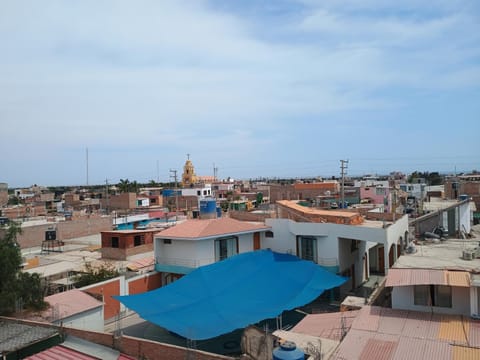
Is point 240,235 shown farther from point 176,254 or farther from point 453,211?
point 453,211

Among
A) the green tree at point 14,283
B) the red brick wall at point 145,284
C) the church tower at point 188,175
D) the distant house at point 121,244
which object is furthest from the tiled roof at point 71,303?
the church tower at point 188,175

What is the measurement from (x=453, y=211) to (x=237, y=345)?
20.2 m

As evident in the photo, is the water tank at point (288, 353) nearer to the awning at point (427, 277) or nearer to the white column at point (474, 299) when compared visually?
the awning at point (427, 277)

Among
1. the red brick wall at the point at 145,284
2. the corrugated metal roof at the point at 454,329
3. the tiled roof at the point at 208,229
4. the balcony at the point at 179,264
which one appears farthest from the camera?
the tiled roof at the point at 208,229

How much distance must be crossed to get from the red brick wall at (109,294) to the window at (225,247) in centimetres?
578

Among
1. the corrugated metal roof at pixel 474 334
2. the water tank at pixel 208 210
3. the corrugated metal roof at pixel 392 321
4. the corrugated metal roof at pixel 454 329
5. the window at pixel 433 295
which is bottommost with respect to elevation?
the corrugated metal roof at pixel 392 321

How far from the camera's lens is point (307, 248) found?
77.6ft

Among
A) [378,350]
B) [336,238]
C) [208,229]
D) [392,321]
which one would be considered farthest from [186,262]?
[378,350]

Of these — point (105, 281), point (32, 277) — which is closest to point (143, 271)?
point (105, 281)

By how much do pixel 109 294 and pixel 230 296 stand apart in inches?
281

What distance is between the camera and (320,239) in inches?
904

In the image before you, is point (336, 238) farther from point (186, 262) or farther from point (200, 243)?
point (186, 262)

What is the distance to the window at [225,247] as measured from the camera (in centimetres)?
2338

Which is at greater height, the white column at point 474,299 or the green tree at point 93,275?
the white column at point 474,299
